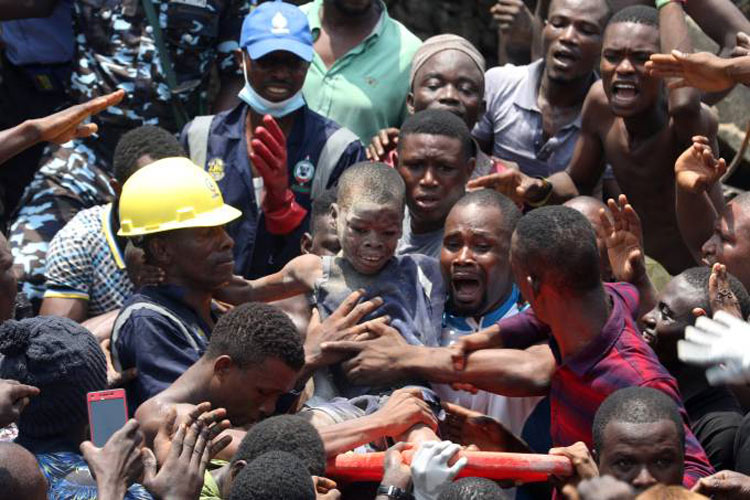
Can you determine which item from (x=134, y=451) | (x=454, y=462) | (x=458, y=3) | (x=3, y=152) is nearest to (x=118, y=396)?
(x=134, y=451)

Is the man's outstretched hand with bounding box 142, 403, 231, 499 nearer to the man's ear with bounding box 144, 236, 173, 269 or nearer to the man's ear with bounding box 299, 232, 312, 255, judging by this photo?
the man's ear with bounding box 144, 236, 173, 269

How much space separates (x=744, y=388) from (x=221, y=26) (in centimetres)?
360

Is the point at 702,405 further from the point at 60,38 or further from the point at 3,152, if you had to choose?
the point at 60,38

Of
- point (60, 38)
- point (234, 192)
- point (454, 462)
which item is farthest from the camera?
point (60, 38)

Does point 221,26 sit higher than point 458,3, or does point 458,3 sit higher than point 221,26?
point 221,26

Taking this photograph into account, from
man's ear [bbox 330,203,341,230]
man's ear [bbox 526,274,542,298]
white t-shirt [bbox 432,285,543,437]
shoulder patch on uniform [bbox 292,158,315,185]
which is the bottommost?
white t-shirt [bbox 432,285,543,437]

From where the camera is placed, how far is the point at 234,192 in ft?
23.4

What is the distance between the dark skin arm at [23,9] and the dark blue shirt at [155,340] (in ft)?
7.78

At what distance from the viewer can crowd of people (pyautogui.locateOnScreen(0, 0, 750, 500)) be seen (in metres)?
4.84

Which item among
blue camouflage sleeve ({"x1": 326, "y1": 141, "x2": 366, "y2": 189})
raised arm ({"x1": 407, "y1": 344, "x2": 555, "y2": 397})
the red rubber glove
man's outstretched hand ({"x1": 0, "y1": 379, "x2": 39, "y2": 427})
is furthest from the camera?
blue camouflage sleeve ({"x1": 326, "y1": 141, "x2": 366, "y2": 189})

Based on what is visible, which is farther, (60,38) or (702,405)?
(60,38)

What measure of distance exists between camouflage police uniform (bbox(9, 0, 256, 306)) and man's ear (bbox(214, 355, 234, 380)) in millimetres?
2384

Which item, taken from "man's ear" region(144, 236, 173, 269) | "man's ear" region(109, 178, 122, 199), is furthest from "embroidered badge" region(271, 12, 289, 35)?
"man's ear" region(144, 236, 173, 269)

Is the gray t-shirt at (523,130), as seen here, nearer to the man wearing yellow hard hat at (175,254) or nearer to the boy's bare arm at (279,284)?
the boy's bare arm at (279,284)
